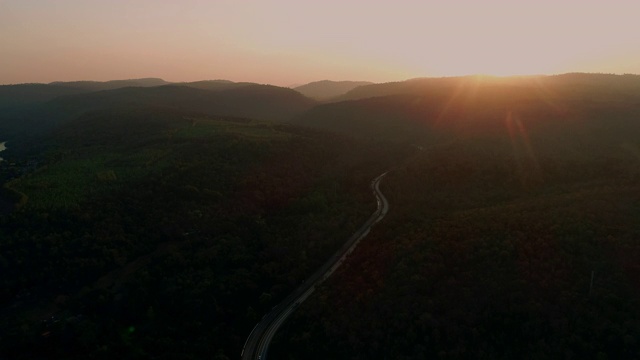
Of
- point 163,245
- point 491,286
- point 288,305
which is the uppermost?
point 491,286

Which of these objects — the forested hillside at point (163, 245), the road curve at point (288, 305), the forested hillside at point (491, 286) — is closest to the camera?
the forested hillside at point (491, 286)

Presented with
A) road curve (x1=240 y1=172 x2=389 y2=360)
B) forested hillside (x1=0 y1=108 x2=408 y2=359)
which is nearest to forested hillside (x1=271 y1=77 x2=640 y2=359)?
road curve (x1=240 y1=172 x2=389 y2=360)

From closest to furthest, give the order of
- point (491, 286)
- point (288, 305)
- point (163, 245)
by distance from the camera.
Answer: point (491, 286) < point (288, 305) < point (163, 245)

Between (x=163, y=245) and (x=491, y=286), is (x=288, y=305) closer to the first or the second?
(x=491, y=286)

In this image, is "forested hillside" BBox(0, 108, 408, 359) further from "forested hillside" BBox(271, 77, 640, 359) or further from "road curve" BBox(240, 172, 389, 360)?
"forested hillside" BBox(271, 77, 640, 359)

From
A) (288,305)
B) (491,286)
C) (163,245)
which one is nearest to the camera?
(491,286)

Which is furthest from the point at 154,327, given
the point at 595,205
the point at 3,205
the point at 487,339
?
the point at 595,205

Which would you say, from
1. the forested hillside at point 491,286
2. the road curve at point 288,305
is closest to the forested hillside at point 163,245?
the road curve at point 288,305

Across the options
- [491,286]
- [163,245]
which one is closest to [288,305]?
[491,286]

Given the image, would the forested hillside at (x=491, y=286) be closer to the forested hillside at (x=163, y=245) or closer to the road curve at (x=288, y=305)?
the road curve at (x=288, y=305)
